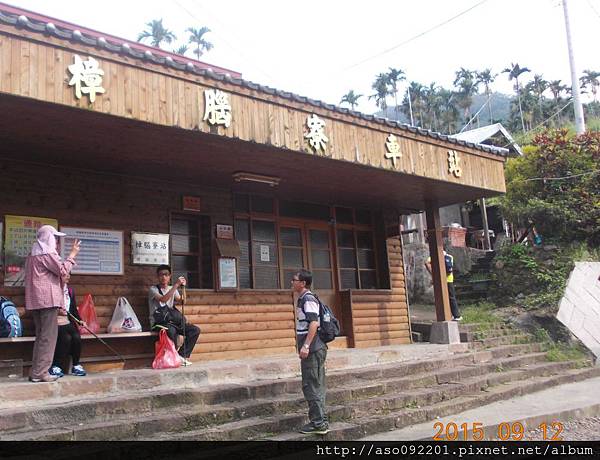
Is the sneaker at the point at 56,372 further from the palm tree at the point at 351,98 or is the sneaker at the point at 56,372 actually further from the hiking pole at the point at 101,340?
the palm tree at the point at 351,98

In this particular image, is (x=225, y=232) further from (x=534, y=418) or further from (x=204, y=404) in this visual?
(x=534, y=418)

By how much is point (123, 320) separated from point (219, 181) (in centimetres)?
261

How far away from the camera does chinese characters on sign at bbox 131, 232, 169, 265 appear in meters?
7.77

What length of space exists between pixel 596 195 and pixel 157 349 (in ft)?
43.4

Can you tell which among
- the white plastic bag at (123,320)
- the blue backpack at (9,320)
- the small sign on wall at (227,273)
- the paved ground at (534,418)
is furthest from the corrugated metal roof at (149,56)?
the paved ground at (534,418)

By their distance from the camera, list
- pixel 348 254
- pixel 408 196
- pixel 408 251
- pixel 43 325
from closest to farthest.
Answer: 1. pixel 43 325
2. pixel 408 196
3. pixel 348 254
4. pixel 408 251

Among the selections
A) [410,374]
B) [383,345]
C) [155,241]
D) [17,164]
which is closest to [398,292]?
[383,345]

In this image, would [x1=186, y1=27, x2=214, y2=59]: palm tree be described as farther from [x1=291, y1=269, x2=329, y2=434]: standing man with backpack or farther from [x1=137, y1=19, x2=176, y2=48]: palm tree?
[x1=291, y1=269, x2=329, y2=434]: standing man with backpack

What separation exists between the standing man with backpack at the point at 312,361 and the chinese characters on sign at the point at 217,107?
219cm

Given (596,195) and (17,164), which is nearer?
(17,164)

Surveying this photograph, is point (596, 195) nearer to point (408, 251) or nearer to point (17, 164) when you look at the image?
point (408, 251)

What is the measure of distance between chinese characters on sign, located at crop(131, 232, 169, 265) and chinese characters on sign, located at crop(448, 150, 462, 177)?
4.79 meters

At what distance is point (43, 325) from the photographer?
5520 millimetres

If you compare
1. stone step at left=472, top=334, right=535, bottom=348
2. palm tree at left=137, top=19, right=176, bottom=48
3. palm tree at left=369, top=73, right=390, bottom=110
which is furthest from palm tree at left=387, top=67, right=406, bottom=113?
stone step at left=472, top=334, right=535, bottom=348
